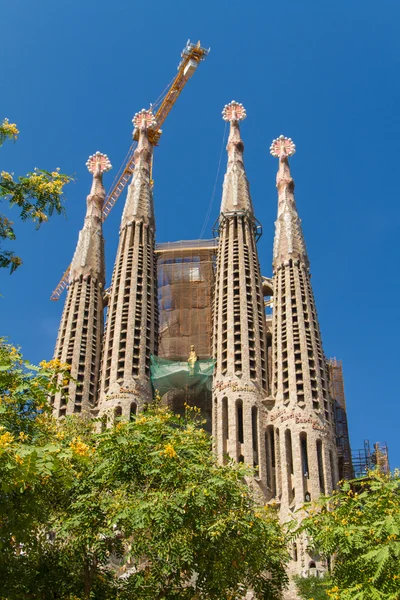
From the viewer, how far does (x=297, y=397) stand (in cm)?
4125

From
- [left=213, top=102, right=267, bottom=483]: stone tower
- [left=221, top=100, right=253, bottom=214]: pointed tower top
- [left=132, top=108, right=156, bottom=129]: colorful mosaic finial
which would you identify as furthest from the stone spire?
[left=132, top=108, right=156, bottom=129]: colorful mosaic finial

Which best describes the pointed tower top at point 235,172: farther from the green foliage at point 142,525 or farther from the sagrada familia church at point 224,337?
the green foliage at point 142,525

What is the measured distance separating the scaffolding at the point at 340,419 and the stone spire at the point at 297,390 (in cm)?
817

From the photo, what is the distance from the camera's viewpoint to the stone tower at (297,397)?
38.9 meters

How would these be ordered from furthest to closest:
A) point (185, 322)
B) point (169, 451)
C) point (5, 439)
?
point (185, 322), point (169, 451), point (5, 439)

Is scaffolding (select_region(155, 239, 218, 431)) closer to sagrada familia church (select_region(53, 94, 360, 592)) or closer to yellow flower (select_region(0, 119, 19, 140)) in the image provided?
sagrada familia church (select_region(53, 94, 360, 592))

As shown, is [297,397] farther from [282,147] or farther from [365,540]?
[365,540]

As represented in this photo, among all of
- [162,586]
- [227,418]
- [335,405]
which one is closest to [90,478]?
[162,586]

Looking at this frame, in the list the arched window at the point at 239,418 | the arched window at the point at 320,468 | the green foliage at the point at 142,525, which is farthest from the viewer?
the arched window at the point at 239,418

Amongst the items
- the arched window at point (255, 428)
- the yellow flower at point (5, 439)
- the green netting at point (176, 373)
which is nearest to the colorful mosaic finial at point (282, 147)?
the green netting at point (176, 373)

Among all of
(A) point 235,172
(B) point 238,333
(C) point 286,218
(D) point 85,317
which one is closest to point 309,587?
(B) point 238,333

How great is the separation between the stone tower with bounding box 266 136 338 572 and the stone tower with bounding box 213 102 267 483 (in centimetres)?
104

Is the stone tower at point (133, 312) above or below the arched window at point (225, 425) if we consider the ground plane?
above

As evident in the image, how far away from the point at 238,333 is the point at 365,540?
28741 mm
